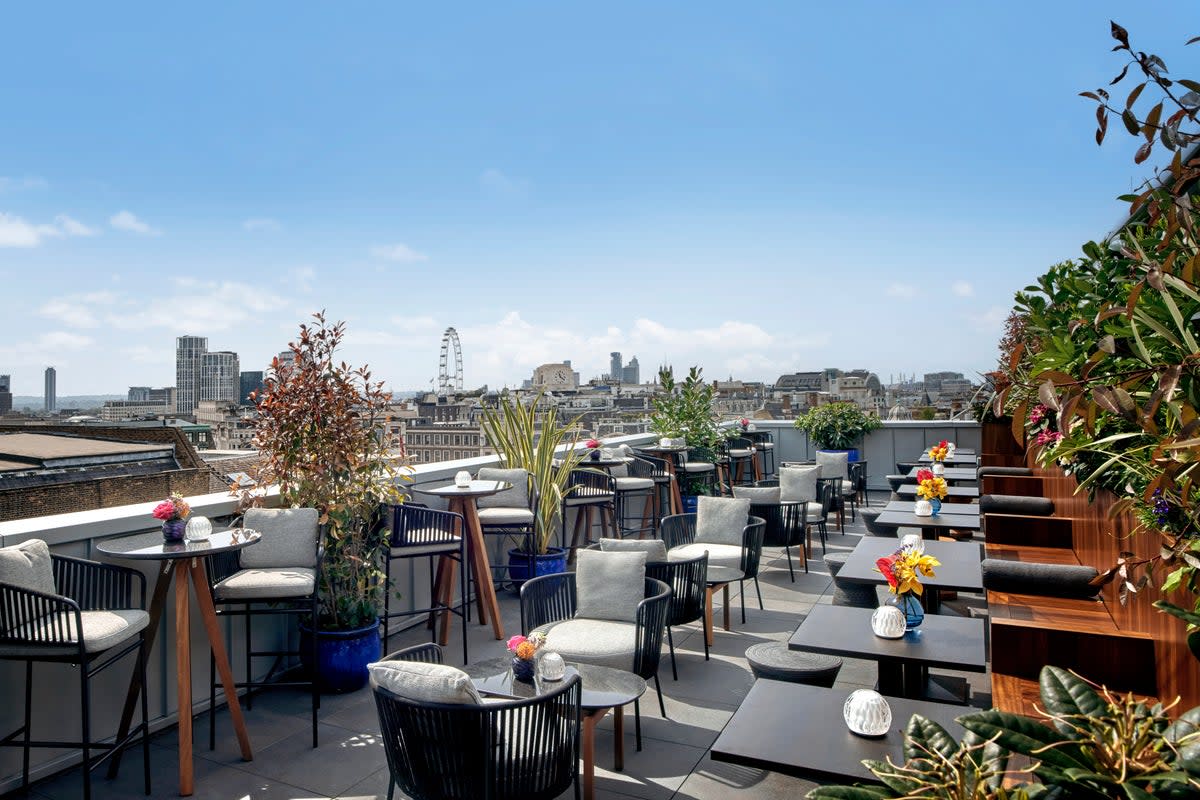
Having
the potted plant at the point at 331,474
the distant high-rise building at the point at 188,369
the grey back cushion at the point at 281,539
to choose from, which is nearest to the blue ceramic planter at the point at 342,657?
the potted plant at the point at 331,474

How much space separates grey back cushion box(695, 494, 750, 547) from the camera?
5.62 metres

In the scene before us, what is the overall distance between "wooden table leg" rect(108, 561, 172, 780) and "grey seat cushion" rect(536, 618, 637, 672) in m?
1.76

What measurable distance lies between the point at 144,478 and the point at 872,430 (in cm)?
3273

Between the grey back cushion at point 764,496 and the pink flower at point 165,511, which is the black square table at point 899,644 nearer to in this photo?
the grey back cushion at point 764,496

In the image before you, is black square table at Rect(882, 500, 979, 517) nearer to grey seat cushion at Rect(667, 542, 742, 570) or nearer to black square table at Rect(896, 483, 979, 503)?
black square table at Rect(896, 483, 979, 503)

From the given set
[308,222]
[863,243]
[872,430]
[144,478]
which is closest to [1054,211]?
[863,243]

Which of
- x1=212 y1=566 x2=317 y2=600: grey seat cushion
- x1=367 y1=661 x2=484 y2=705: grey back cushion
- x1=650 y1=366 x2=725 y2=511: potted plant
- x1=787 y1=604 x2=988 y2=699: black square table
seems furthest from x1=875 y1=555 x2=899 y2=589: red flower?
x1=650 y1=366 x2=725 y2=511: potted plant

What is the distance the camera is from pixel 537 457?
20.4ft

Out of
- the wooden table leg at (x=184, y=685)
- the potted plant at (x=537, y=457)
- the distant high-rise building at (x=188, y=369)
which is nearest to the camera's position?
the wooden table leg at (x=184, y=685)

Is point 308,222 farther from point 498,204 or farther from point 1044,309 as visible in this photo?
point 1044,309

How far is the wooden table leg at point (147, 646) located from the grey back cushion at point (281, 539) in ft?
1.57

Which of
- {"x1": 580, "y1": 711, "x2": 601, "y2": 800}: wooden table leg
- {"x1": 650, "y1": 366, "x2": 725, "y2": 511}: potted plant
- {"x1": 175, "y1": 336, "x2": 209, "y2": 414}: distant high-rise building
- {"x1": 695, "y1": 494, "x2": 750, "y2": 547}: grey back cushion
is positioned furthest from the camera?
{"x1": 175, "y1": 336, "x2": 209, "y2": 414}: distant high-rise building

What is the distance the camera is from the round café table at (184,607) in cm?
322

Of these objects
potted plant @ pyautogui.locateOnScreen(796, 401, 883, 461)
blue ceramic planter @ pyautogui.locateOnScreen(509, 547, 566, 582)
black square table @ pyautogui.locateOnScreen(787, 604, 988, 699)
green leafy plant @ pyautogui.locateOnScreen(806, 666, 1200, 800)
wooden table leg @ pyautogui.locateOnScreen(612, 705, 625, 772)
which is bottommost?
wooden table leg @ pyautogui.locateOnScreen(612, 705, 625, 772)
